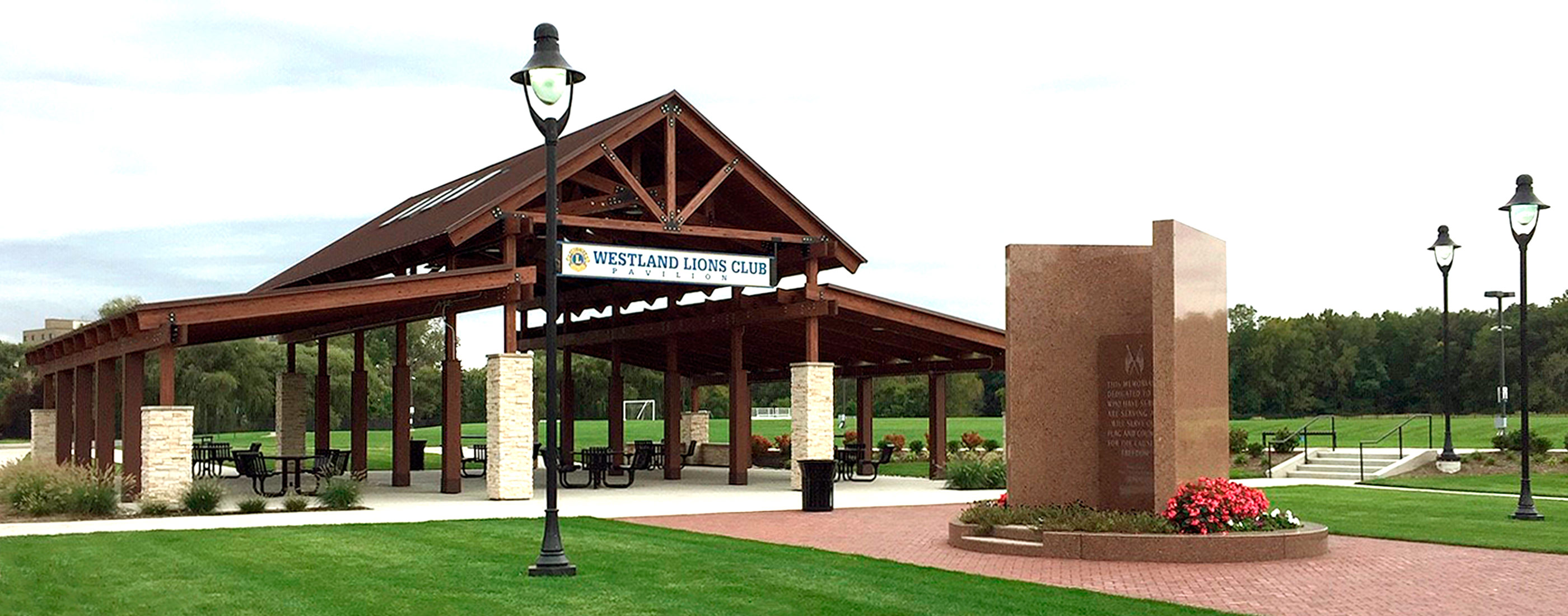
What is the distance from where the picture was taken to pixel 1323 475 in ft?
108

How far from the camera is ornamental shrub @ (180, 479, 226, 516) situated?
20.2 metres

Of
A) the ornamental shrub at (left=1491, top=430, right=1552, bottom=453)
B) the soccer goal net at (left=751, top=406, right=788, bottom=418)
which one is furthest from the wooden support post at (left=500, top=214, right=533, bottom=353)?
the soccer goal net at (left=751, top=406, right=788, bottom=418)

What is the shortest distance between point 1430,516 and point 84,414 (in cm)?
2361

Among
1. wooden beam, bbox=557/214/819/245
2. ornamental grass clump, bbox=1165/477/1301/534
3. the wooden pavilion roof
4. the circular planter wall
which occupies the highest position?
wooden beam, bbox=557/214/819/245

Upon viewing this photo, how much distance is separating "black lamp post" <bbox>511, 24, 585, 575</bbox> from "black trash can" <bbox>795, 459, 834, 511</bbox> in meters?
8.90

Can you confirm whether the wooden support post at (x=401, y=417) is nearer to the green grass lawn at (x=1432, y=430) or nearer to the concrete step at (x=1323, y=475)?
the concrete step at (x=1323, y=475)

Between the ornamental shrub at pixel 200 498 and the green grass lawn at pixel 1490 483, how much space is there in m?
20.8

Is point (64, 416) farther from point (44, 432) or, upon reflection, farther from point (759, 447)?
point (759, 447)

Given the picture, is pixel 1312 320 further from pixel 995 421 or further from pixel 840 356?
pixel 840 356

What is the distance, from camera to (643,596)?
1132 centimetres

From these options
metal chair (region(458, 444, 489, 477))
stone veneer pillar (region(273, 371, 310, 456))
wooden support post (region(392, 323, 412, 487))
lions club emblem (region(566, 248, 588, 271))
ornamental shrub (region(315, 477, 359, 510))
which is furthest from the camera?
stone veneer pillar (region(273, 371, 310, 456))

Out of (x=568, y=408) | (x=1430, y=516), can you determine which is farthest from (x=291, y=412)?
(x=1430, y=516)

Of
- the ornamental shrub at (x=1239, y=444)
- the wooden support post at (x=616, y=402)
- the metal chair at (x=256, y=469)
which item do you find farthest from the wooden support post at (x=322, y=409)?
the ornamental shrub at (x=1239, y=444)

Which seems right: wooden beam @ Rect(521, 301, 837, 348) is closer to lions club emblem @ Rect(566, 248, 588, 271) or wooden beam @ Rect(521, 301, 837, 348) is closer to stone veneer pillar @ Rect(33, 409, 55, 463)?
lions club emblem @ Rect(566, 248, 588, 271)
